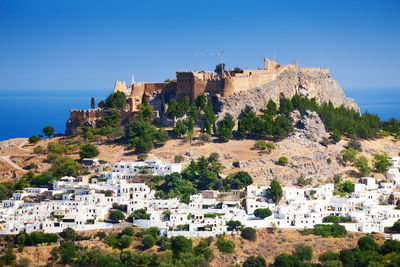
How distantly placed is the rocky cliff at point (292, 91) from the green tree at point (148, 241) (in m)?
21.0

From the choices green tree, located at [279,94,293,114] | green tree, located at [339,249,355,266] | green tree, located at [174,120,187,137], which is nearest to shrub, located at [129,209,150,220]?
green tree, located at [339,249,355,266]

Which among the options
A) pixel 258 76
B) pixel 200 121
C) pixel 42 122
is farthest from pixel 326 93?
pixel 42 122

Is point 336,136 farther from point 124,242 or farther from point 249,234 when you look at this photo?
point 124,242

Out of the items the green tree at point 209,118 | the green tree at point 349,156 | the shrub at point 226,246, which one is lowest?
the shrub at point 226,246

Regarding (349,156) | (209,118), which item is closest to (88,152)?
(209,118)

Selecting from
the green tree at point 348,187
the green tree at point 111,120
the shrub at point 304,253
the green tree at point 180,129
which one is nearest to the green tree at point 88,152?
the green tree at point 111,120

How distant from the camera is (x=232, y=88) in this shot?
67.9m

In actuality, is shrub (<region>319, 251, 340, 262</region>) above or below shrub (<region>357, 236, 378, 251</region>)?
below

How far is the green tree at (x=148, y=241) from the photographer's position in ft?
157

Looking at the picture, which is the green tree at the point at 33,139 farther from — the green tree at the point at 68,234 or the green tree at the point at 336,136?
the green tree at the point at 336,136

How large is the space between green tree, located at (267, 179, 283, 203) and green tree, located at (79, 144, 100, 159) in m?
15.9

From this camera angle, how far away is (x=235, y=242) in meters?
49.1

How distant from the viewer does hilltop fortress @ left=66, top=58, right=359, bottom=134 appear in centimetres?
6800

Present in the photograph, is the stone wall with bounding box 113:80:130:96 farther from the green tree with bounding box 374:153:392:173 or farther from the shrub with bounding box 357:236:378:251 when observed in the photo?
the shrub with bounding box 357:236:378:251
